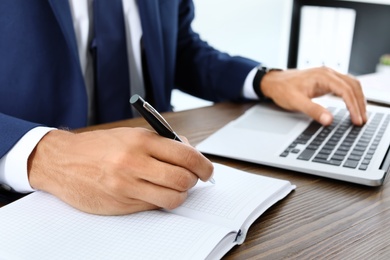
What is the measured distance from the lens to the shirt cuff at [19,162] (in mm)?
672

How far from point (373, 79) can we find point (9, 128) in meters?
1.06

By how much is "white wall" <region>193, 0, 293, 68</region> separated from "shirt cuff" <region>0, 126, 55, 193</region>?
226 centimetres

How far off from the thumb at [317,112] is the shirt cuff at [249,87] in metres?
0.17

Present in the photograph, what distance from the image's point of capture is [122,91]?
1228 mm

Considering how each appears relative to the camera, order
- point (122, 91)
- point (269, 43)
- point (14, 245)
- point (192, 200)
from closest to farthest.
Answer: point (14, 245) < point (192, 200) < point (122, 91) < point (269, 43)

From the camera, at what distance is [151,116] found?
615 mm

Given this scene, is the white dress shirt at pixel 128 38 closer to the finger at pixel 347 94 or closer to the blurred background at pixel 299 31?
the finger at pixel 347 94

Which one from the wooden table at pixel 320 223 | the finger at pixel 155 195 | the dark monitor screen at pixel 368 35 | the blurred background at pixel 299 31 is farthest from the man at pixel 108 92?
the dark monitor screen at pixel 368 35

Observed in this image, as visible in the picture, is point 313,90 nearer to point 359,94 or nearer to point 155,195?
point 359,94

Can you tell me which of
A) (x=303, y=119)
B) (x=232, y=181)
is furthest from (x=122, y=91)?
(x=232, y=181)

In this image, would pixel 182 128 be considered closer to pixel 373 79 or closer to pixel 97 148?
pixel 97 148

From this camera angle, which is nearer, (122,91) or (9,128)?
(9,128)

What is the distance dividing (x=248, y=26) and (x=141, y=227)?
2763mm

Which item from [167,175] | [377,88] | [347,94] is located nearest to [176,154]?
[167,175]
